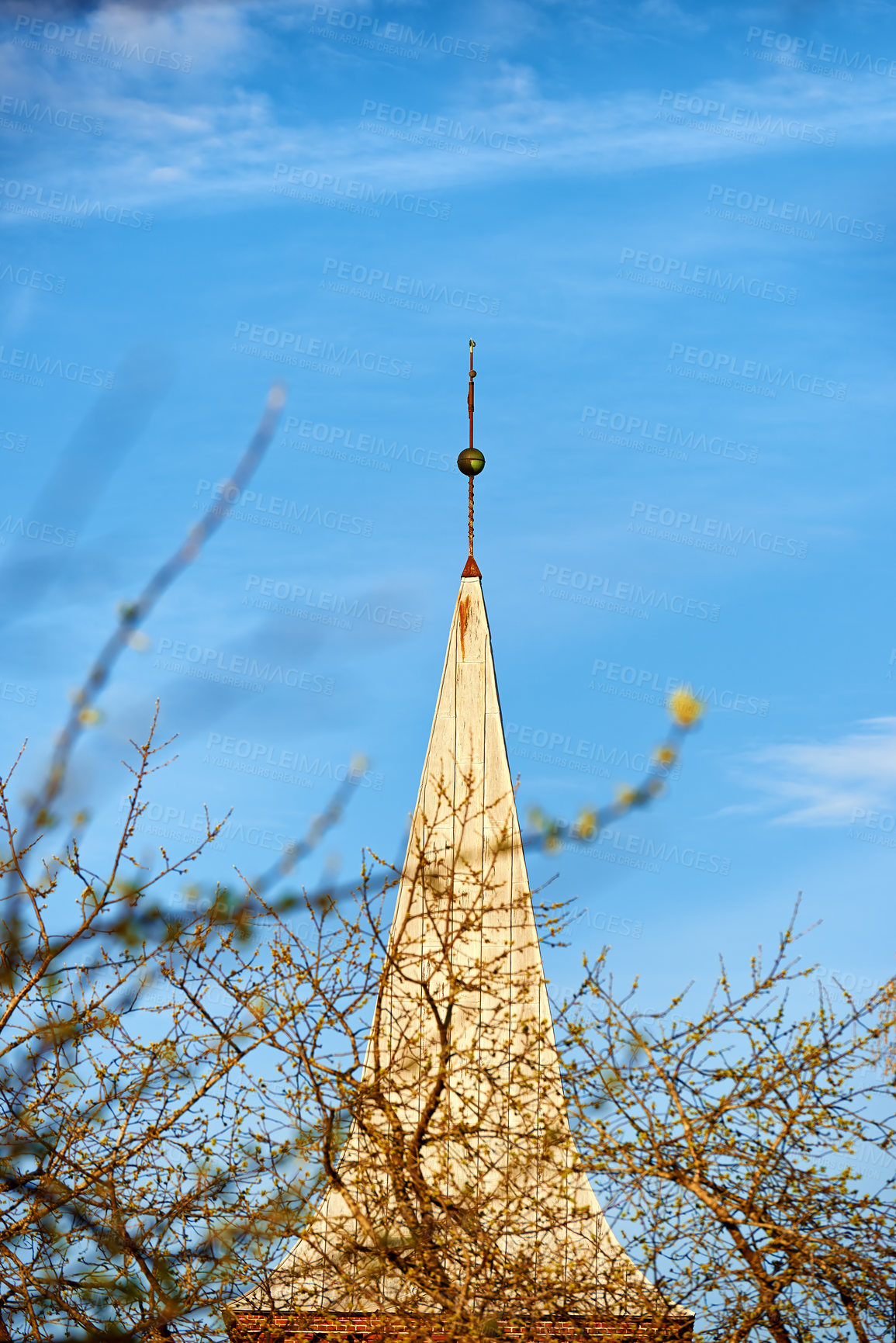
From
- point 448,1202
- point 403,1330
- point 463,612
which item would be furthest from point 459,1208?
point 463,612

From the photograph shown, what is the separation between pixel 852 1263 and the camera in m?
8.45

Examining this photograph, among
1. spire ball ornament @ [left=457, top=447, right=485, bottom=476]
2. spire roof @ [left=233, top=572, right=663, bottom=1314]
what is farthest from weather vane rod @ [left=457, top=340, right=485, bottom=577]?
spire roof @ [left=233, top=572, right=663, bottom=1314]

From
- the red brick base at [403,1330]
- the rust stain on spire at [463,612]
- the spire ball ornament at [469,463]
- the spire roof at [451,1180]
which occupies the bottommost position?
the red brick base at [403,1330]

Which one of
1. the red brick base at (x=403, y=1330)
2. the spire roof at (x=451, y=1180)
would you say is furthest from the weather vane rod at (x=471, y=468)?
the red brick base at (x=403, y=1330)

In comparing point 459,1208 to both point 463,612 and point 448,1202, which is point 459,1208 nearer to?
point 448,1202

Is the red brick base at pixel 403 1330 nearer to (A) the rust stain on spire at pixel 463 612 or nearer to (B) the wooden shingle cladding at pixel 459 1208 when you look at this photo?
(B) the wooden shingle cladding at pixel 459 1208

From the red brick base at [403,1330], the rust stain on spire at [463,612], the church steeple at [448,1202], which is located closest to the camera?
the church steeple at [448,1202]

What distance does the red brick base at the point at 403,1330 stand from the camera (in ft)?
29.8

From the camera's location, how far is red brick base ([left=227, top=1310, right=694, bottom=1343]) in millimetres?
9078

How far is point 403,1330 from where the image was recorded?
955 centimetres

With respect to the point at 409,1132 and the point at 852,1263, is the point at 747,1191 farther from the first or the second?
the point at 409,1132

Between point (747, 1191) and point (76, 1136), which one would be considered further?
point (747, 1191)

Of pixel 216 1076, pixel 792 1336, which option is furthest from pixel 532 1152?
pixel 216 1076

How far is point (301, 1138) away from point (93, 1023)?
9.16 feet
